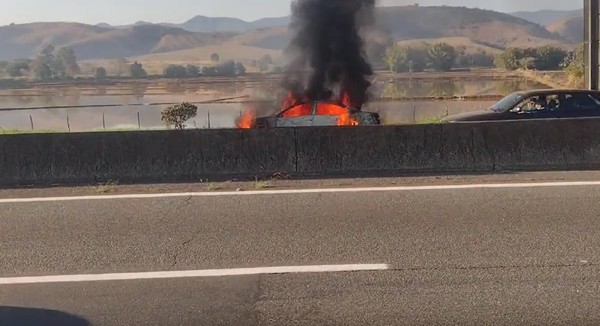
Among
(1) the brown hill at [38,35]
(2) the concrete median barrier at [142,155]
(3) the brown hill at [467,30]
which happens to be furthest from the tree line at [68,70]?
(1) the brown hill at [38,35]

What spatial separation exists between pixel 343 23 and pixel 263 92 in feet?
17.4

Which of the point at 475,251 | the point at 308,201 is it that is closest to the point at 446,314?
the point at 475,251

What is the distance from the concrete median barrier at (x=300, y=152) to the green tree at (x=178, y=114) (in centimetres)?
1556

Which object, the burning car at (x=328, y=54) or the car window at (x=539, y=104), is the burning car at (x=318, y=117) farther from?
the burning car at (x=328, y=54)

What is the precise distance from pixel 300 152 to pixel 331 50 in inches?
559

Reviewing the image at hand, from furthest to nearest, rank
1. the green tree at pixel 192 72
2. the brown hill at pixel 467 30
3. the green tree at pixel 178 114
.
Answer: the brown hill at pixel 467 30, the green tree at pixel 192 72, the green tree at pixel 178 114

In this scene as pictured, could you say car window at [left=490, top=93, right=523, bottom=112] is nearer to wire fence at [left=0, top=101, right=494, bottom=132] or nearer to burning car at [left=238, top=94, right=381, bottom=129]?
burning car at [left=238, top=94, right=381, bottom=129]

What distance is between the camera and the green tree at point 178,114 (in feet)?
84.9

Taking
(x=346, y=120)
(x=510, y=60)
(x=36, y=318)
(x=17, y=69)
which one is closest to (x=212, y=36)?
(x=510, y=60)

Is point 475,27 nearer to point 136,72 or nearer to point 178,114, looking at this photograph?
point 136,72

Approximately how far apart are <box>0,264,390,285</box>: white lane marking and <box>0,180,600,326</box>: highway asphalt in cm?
8

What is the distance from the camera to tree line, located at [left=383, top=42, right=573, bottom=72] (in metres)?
56.1

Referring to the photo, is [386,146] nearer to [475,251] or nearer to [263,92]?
[475,251]

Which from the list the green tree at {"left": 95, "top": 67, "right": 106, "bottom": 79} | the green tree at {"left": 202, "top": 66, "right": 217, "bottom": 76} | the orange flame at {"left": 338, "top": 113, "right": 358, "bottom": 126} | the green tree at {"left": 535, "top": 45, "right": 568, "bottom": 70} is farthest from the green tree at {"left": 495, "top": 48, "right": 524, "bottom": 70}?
the orange flame at {"left": 338, "top": 113, "right": 358, "bottom": 126}
